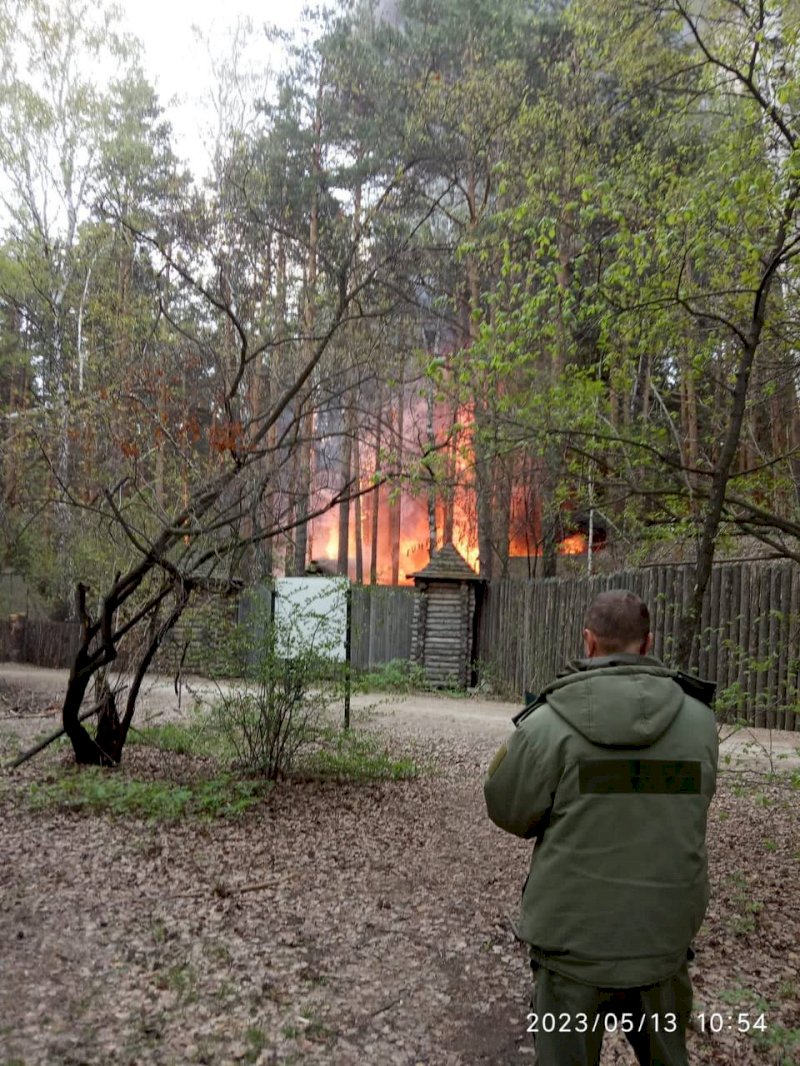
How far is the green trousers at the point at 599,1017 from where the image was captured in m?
2.04

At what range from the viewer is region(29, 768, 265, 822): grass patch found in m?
6.77

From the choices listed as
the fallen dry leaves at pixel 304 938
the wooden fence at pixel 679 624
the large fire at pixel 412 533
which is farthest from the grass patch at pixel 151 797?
the large fire at pixel 412 533

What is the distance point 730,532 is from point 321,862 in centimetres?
383

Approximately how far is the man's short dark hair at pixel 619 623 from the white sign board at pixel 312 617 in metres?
5.56

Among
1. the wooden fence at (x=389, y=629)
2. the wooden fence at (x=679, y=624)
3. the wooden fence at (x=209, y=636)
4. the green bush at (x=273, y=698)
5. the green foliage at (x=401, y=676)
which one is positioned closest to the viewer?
the green bush at (x=273, y=698)

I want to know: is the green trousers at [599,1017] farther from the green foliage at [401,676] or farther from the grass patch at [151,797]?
the green foliage at [401,676]

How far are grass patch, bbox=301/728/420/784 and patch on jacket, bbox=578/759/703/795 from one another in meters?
6.05

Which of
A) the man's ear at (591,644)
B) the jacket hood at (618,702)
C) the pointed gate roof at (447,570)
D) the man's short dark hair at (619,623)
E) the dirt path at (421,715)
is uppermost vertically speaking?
the pointed gate roof at (447,570)

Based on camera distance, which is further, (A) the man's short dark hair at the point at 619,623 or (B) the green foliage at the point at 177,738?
(B) the green foliage at the point at 177,738

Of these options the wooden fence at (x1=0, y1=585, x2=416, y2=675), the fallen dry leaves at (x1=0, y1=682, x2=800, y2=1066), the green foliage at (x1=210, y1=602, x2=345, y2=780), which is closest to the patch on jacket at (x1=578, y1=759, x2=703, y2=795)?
the fallen dry leaves at (x1=0, y1=682, x2=800, y2=1066)

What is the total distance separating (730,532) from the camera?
656 cm

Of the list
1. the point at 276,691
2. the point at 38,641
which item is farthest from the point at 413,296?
the point at 38,641

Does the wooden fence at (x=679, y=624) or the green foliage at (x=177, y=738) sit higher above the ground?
the wooden fence at (x=679, y=624)

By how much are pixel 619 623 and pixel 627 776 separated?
1.30ft
